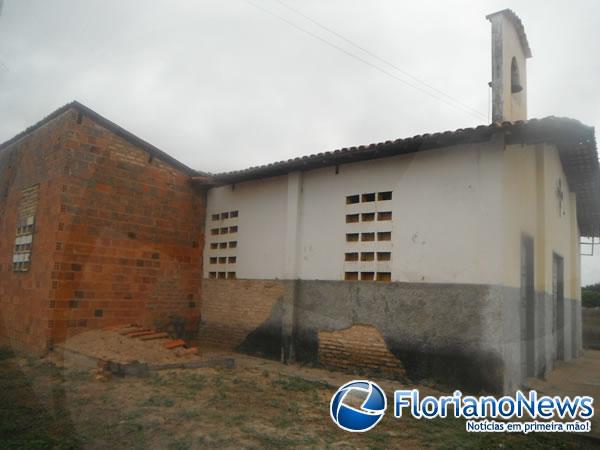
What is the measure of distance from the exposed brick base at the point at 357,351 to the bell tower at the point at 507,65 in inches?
199

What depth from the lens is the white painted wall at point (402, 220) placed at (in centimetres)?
675

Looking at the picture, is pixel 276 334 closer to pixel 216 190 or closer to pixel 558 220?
pixel 216 190

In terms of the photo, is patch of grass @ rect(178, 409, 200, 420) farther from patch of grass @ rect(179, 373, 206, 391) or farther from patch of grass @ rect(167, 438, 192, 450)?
patch of grass @ rect(179, 373, 206, 391)

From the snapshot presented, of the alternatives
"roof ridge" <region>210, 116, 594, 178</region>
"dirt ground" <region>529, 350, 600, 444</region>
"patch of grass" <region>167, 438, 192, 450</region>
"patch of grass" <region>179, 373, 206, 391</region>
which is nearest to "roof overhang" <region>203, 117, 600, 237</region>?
"roof ridge" <region>210, 116, 594, 178</region>

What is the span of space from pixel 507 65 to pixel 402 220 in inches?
190

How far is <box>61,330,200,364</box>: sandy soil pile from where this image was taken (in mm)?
7242

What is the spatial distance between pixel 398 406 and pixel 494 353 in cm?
156

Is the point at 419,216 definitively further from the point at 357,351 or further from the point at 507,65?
the point at 507,65

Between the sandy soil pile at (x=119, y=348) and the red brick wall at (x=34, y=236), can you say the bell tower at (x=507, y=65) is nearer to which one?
the sandy soil pile at (x=119, y=348)

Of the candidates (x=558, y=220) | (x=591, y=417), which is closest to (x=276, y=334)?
Answer: (x=591, y=417)

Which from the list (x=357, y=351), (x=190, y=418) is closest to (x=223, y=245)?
(x=357, y=351)

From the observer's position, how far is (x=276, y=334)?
8.97 m

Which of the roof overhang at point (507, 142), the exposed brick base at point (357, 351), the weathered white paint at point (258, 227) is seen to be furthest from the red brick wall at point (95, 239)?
the exposed brick base at point (357, 351)

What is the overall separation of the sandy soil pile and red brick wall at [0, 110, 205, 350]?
320 mm
